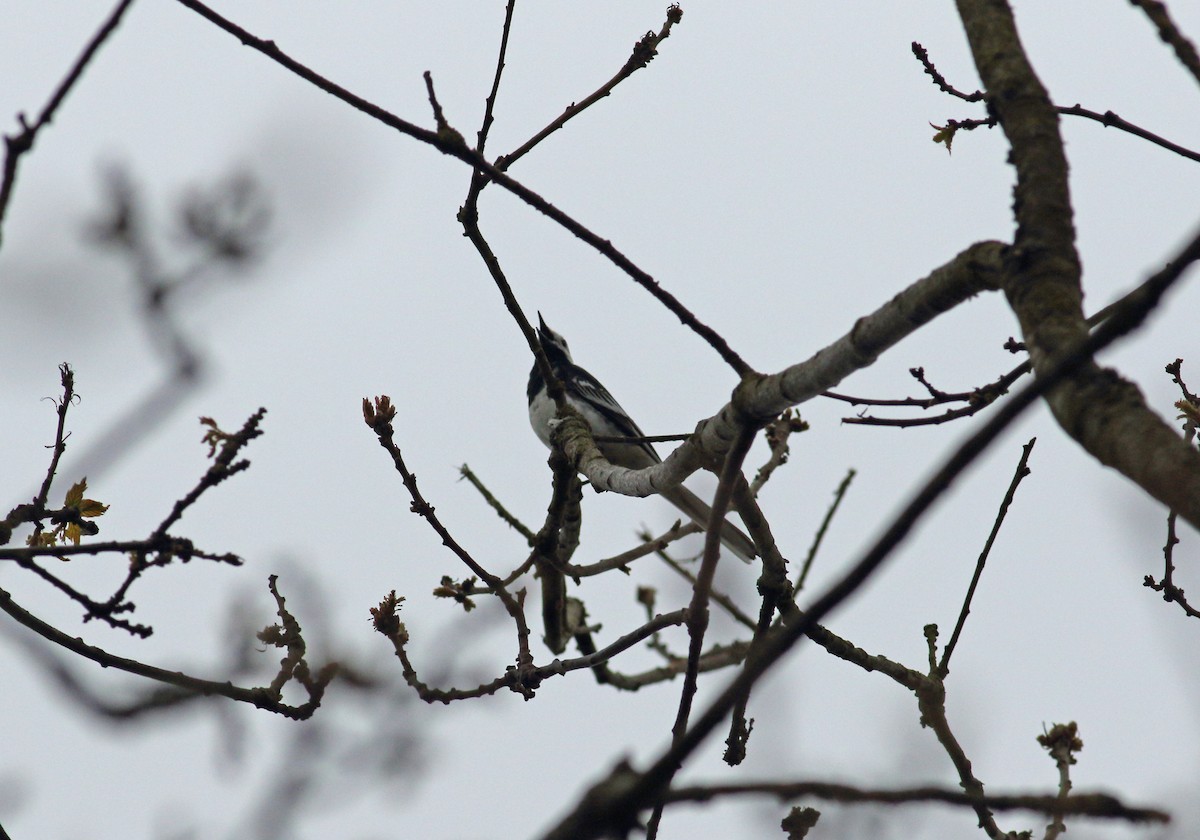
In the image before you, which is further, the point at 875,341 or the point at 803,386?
the point at 803,386

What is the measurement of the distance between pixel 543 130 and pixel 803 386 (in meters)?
1.65

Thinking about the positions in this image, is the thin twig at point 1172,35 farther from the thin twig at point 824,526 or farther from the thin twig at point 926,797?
the thin twig at point 824,526

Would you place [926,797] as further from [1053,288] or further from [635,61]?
[635,61]

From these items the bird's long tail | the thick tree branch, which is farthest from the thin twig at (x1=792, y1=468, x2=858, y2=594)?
the thick tree branch

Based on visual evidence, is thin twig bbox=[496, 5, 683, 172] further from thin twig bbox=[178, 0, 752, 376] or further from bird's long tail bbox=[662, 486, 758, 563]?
bird's long tail bbox=[662, 486, 758, 563]

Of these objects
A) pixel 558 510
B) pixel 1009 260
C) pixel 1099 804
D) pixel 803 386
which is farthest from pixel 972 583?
pixel 1099 804

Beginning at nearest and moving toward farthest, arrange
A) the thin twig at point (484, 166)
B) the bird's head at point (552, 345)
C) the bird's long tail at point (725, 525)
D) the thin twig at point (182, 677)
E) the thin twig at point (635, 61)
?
1. the thin twig at point (484, 166)
2. the thin twig at point (182, 677)
3. the thin twig at point (635, 61)
4. the bird's long tail at point (725, 525)
5. the bird's head at point (552, 345)

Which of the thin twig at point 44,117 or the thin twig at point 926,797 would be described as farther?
the thin twig at point 44,117

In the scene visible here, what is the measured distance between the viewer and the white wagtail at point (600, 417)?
21.7ft

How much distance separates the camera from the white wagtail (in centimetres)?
662

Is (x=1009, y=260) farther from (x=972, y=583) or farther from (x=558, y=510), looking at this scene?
(x=558, y=510)

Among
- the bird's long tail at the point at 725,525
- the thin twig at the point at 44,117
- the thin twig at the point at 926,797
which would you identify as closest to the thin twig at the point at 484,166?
the thin twig at the point at 44,117

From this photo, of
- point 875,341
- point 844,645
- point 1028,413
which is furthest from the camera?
point 844,645

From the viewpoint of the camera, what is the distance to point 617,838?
1.15 metres
